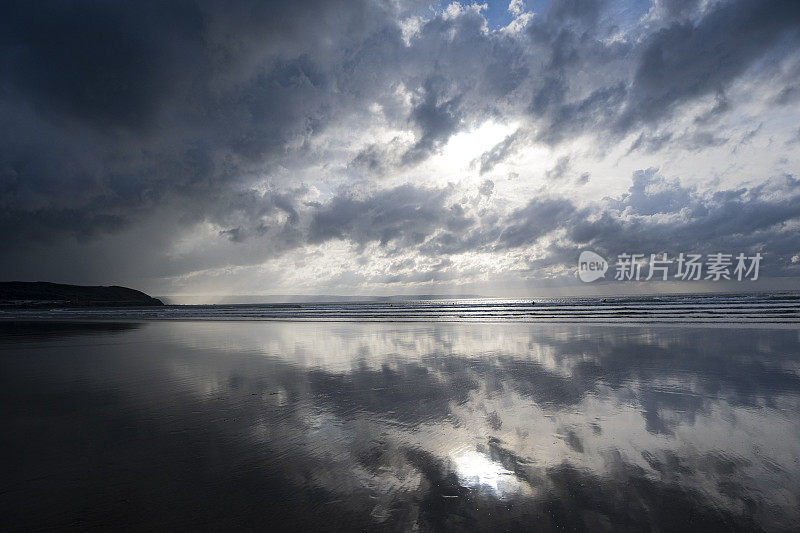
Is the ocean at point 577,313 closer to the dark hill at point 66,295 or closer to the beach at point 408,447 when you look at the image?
the beach at point 408,447

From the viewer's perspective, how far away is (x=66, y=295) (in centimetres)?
14175

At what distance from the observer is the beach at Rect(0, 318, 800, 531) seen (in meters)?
3.86

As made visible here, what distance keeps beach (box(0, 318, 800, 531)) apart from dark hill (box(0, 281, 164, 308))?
137 m

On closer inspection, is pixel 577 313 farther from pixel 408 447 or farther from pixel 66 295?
pixel 66 295

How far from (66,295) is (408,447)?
627ft

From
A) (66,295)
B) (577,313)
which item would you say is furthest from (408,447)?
(66,295)

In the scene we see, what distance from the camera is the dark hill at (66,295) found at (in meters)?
119

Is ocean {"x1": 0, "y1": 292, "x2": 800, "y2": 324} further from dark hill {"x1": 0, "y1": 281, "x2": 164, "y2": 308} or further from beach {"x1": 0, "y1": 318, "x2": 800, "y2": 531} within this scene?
dark hill {"x1": 0, "y1": 281, "x2": 164, "y2": 308}

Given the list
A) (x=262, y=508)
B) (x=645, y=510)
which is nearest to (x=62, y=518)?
(x=262, y=508)

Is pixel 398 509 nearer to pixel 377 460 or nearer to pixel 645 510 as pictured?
pixel 377 460

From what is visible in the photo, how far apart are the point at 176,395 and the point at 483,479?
7860mm

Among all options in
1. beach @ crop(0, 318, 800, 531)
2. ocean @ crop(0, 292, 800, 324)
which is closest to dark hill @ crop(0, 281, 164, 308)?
ocean @ crop(0, 292, 800, 324)

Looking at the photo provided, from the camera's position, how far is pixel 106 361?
13828 mm

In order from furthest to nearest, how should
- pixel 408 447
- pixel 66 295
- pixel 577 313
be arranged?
pixel 66 295 < pixel 577 313 < pixel 408 447
